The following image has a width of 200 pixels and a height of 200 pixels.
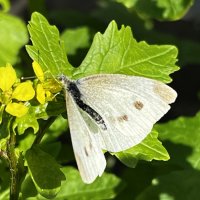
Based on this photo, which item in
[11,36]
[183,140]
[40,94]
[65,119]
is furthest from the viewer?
[11,36]

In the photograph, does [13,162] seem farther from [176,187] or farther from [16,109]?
[176,187]

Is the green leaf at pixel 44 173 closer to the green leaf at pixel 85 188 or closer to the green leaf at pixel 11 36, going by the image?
the green leaf at pixel 85 188

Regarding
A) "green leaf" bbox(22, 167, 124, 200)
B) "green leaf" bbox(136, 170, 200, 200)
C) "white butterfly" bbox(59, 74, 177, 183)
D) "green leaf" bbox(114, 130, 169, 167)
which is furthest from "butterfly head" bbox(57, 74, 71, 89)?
"green leaf" bbox(136, 170, 200, 200)

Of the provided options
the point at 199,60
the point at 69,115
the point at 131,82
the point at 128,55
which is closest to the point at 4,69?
the point at 69,115

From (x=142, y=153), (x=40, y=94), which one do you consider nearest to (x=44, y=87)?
(x=40, y=94)

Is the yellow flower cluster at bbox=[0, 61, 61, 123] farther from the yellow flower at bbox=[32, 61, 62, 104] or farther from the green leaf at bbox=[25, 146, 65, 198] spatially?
the green leaf at bbox=[25, 146, 65, 198]

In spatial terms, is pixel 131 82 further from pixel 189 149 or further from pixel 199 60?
pixel 199 60
